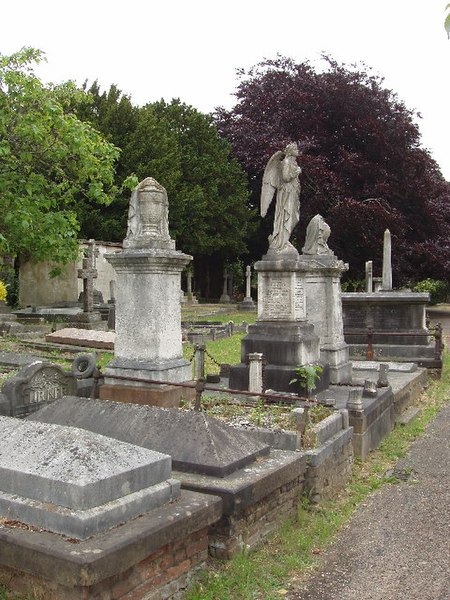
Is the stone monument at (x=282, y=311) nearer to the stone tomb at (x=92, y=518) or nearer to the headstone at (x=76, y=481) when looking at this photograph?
the stone tomb at (x=92, y=518)

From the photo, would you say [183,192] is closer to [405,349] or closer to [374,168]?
[374,168]

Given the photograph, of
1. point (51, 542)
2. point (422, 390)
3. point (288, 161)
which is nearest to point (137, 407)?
point (51, 542)

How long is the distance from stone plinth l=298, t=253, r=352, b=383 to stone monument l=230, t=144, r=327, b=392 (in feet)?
3.99

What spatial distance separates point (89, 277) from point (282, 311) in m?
12.3

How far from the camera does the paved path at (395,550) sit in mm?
4652

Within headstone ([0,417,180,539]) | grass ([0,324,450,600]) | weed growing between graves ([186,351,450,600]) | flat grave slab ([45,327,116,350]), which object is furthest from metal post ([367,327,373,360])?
headstone ([0,417,180,539])

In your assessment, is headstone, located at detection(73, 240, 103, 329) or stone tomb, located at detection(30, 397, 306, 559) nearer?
stone tomb, located at detection(30, 397, 306, 559)

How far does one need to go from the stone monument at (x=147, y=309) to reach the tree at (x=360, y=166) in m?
21.9

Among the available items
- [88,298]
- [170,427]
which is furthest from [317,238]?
[88,298]

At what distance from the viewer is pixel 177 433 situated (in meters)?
5.29

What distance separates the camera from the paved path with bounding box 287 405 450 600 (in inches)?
183

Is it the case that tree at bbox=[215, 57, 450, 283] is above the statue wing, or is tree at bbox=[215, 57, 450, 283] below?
above

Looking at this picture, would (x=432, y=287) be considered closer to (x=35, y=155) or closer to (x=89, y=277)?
(x=89, y=277)

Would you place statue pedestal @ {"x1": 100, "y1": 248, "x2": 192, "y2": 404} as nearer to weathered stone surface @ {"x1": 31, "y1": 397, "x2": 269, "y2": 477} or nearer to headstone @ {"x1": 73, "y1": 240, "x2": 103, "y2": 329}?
weathered stone surface @ {"x1": 31, "y1": 397, "x2": 269, "y2": 477}
